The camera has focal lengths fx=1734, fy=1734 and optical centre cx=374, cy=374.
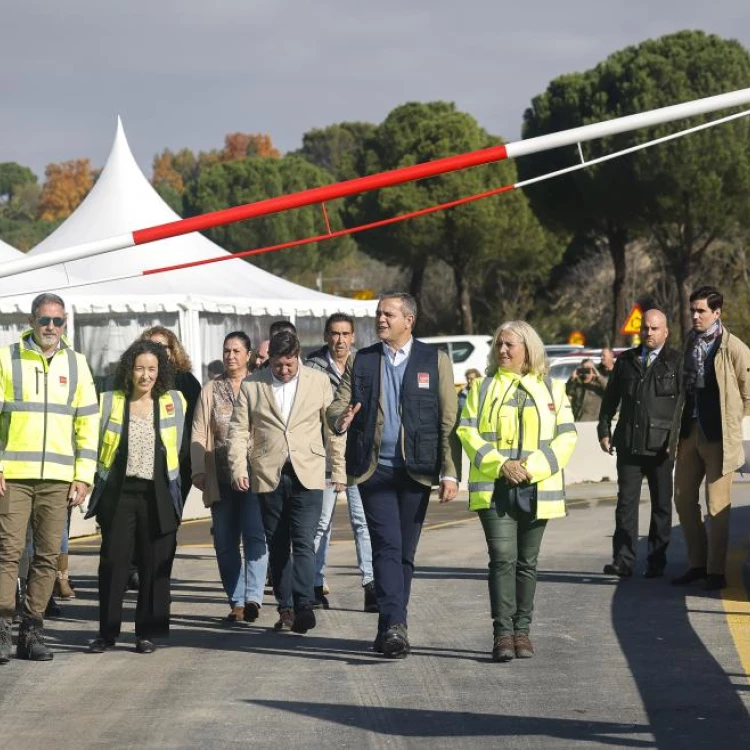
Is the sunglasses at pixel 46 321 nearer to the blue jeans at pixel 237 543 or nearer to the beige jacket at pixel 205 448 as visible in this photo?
the beige jacket at pixel 205 448

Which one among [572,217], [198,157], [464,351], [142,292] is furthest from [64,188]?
[142,292]

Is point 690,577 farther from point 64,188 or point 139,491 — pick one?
point 64,188

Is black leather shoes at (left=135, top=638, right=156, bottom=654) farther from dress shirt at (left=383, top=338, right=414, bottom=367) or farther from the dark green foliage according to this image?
the dark green foliage

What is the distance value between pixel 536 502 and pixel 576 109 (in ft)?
166

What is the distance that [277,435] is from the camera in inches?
391

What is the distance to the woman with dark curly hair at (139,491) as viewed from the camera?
928 cm

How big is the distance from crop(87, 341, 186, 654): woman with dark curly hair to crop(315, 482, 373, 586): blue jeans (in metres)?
1.51

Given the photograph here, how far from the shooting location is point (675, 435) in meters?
11.2

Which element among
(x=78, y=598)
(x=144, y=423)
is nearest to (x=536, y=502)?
(x=144, y=423)

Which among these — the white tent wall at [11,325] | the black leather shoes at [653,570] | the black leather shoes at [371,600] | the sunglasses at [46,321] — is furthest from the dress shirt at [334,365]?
the white tent wall at [11,325]

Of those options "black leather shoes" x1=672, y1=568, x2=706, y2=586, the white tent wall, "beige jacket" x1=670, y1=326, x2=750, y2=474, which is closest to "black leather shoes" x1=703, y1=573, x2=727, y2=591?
"black leather shoes" x1=672, y1=568, x2=706, y2=586

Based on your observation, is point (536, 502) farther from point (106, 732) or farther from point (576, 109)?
point (576, 109)

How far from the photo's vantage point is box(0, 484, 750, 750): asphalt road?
6.89 meters

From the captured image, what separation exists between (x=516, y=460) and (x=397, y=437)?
2.15 feet
